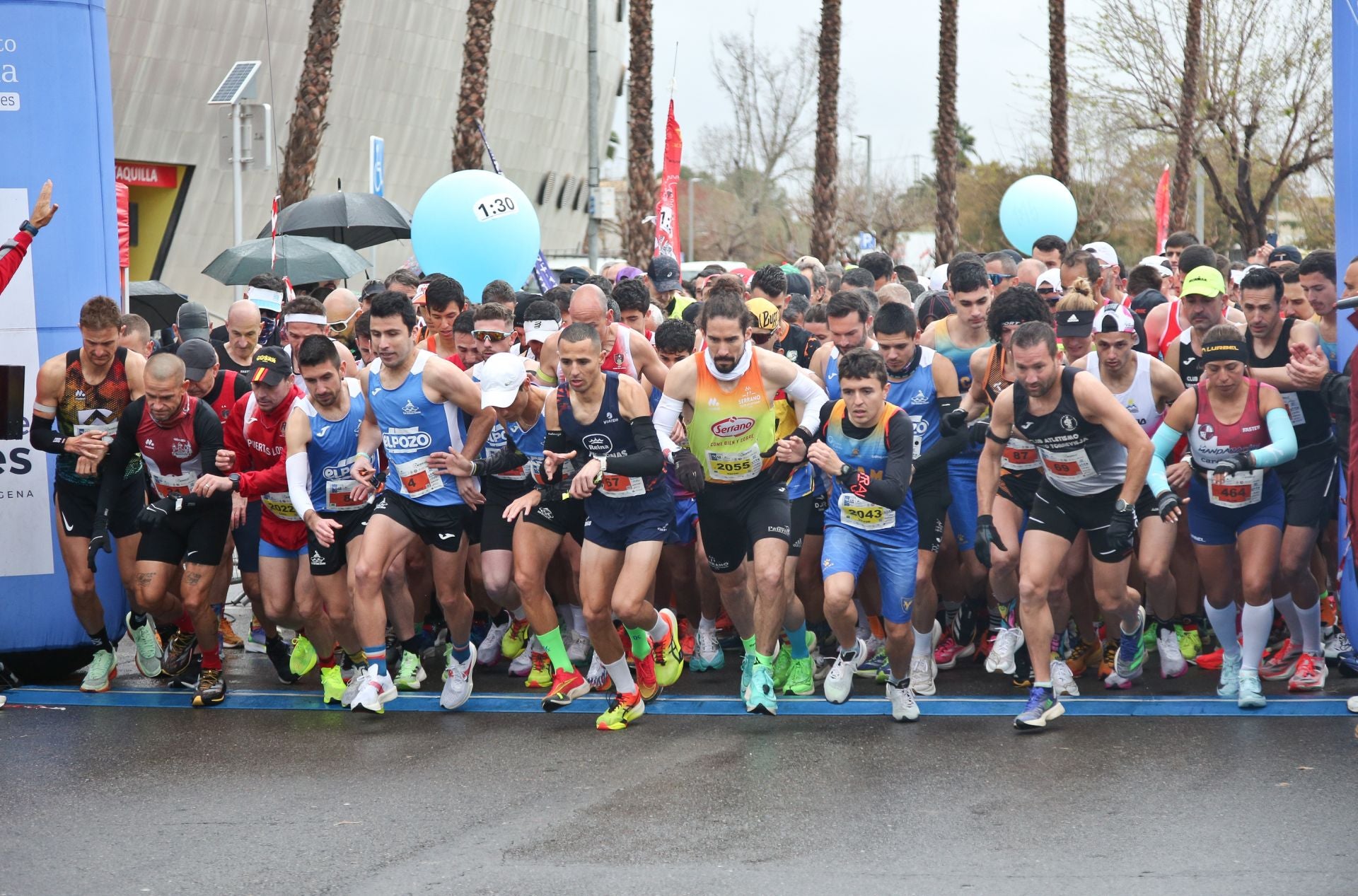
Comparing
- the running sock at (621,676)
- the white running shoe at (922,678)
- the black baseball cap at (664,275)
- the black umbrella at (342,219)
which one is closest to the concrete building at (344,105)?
the black umbrella at (342,219)

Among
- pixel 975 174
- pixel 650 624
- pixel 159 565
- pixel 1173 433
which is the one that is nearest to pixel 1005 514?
pixel 1173 433

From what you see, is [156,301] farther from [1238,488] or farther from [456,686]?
[1238,488]

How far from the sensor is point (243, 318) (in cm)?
999

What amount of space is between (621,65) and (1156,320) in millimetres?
42329

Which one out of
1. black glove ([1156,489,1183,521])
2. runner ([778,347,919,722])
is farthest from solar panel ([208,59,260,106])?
black glove ([1156,489,1183,521])

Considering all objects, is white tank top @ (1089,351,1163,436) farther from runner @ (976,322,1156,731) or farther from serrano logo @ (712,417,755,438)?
serrano logo @ (712,417,755,438)

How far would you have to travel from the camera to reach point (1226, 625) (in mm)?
8008

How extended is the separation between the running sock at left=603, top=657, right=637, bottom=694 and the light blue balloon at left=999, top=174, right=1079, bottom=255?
32.0ft

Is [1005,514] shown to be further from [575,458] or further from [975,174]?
[975,174]

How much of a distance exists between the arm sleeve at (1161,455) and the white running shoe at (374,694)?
3.96 meters

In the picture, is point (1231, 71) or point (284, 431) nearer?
point (284, 431)

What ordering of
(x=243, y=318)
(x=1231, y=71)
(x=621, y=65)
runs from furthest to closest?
(x=621, y=65) < (x=1231, y=71) < (x=243, y=318)

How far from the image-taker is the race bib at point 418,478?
7961 mm

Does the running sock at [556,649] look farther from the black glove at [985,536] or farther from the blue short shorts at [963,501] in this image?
the blue short shorts at [963,501]
